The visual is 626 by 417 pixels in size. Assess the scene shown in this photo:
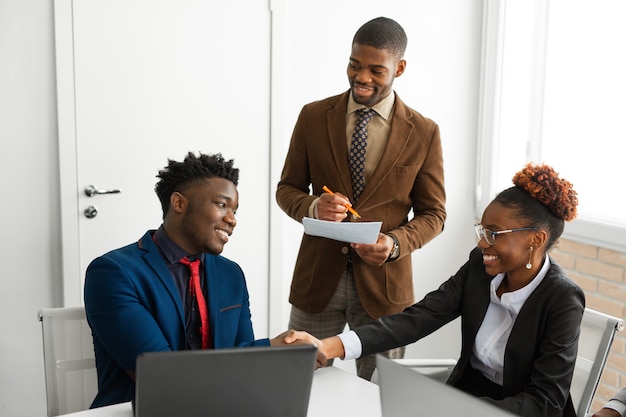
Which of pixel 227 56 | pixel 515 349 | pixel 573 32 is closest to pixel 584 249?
pixel 573 32

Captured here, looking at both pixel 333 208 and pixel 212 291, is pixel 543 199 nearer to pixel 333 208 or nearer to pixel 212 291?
pixel 333 208

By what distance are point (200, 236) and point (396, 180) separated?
79 centimetres

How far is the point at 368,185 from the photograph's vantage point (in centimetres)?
265

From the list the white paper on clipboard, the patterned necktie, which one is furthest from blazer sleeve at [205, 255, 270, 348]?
the patterned necktie

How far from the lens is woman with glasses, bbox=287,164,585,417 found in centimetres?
203

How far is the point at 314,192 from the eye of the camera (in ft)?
9.18

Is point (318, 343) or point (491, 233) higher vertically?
point (491, 233)

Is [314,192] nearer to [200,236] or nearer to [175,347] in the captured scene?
[200,236]

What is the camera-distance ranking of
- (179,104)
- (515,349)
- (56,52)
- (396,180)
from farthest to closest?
(179,104) < (56,52) < (396,180) < (515,349)

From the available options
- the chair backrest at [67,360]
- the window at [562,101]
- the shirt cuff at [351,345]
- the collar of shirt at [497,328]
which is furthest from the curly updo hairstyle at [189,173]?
the window at [562,101]

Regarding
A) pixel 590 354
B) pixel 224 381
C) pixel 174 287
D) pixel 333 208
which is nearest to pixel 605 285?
pixel 590 354

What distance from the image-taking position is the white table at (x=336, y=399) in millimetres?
1886

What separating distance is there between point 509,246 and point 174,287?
35.8 inches

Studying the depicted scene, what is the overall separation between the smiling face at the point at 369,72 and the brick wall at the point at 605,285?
118 centimetres
